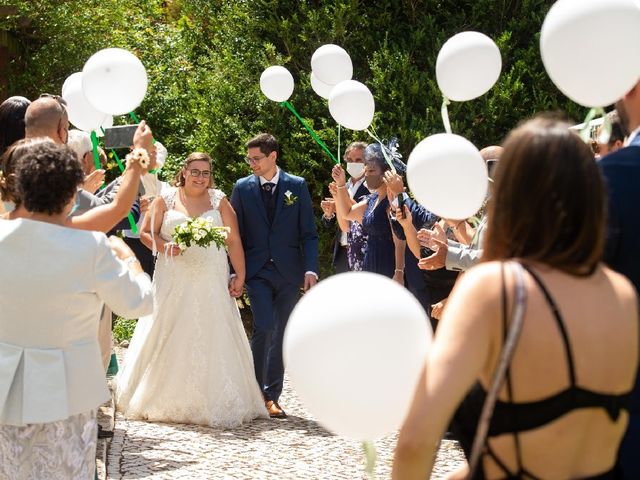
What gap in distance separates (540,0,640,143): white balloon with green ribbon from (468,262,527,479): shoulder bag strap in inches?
53.4

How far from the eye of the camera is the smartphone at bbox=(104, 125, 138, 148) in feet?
21.9

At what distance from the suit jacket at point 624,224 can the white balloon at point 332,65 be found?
5575 mm

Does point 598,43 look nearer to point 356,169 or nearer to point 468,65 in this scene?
point 468,65

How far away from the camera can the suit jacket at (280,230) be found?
28.5 feet

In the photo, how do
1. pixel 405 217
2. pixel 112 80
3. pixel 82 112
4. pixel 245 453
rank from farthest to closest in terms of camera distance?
pixel 405 217 < pixel 245 453 < pixel 82 112 < pixel 112 80

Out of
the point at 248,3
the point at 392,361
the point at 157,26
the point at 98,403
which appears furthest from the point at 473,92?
the point at 157,26

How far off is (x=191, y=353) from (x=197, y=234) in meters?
0.98

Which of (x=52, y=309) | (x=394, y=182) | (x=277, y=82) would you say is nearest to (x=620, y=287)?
(x=52, y=309)

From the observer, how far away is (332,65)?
849 cm

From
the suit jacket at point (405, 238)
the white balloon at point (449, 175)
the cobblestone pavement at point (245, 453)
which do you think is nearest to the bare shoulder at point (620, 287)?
the white balloon at point (449, 175)

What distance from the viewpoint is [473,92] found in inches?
215

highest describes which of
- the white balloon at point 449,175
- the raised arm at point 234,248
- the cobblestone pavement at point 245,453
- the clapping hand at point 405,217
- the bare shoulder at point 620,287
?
the white balloon at point 449,175

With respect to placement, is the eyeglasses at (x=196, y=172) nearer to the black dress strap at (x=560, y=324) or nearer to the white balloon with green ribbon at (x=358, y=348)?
the white balloon with green ribbon at (x=358, y=348)

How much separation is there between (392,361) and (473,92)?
318 cm
